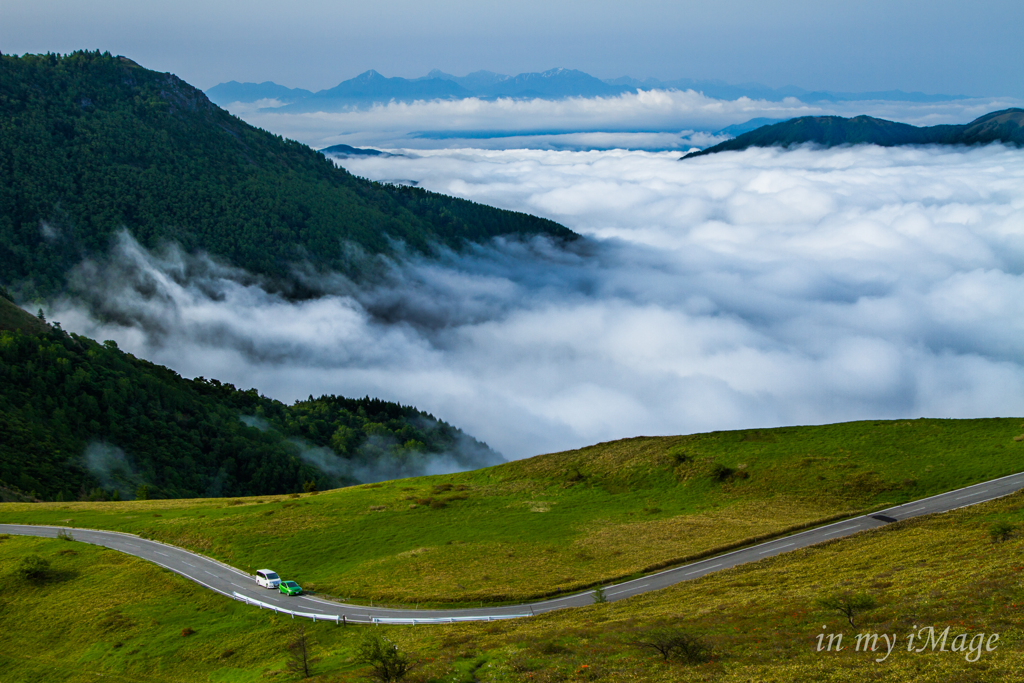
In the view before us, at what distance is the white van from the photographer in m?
67.1

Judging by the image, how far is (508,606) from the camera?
201ft

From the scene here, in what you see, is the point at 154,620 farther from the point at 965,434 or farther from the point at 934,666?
the point at 965,434

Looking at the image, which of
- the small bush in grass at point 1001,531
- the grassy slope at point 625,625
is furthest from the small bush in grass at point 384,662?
the small bush in grass at point 1001,531

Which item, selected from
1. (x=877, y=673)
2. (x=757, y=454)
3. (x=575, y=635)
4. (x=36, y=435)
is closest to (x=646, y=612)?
(x=575, y=635)

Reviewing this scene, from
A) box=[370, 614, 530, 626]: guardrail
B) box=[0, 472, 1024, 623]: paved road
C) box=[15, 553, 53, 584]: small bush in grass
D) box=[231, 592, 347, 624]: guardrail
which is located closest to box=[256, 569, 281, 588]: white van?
box=[0, 472, 1024, 623]: paved road

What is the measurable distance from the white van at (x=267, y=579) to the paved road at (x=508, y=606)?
656 mm

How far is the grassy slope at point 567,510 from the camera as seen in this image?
70.6 m

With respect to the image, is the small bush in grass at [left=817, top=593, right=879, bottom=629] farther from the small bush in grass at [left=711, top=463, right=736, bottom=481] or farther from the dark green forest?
the dark green forest

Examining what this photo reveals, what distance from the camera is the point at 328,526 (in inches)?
3430

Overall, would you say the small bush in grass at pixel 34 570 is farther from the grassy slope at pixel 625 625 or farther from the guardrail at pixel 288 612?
the guardrail at pixel 288 612

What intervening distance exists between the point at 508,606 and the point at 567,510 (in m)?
31.7

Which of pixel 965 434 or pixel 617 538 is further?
pixel 965 434

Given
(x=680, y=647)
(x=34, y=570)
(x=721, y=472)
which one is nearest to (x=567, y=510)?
(x=721, y=472)

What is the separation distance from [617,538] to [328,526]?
3825cm
